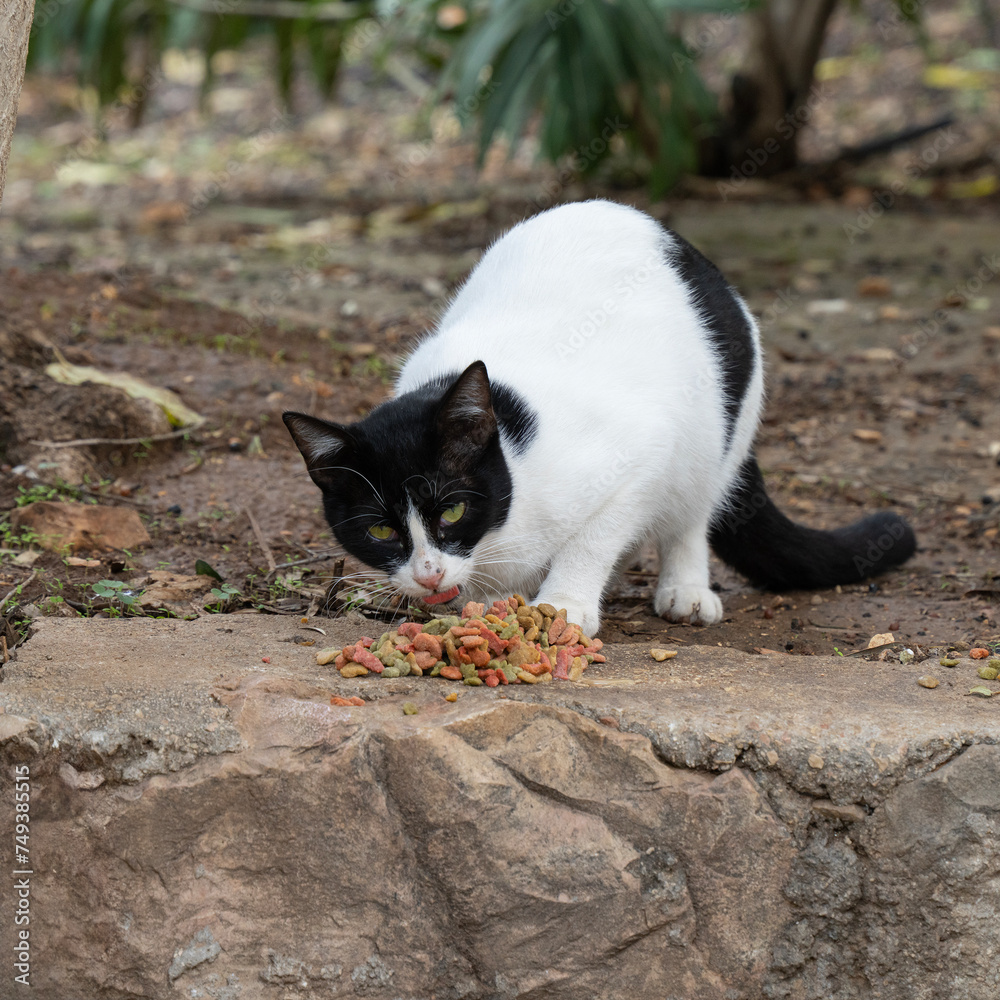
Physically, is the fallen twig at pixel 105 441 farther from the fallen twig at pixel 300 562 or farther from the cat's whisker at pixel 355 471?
the cat's whisker at pixel 355 471

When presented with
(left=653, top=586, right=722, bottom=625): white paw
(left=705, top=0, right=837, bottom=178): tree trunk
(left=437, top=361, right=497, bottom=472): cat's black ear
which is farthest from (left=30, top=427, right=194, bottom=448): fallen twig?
(left=705, top=0, right=837, bottom=178): tree trunk

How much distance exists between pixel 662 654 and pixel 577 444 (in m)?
0.64

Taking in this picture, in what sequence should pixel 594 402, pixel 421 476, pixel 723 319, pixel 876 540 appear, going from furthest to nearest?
pixel 876 540, pixel 723 319, pixel 594 402, pixel 421 476

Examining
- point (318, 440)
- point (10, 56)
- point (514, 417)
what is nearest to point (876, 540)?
point (514, 417)

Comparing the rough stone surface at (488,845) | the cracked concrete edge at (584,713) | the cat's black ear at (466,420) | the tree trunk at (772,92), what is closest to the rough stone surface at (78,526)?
the cracked concrete edge at (584,713)

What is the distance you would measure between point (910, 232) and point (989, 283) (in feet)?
4.16

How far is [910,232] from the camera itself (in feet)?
28.7

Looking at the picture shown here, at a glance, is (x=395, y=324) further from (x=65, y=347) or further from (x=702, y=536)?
(x=702, y=536)

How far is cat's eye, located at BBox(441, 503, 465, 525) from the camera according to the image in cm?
298

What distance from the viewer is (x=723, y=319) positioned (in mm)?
3732

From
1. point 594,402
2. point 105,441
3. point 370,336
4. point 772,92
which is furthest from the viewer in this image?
point 772,92

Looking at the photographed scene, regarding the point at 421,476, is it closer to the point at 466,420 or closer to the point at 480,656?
the point at 466,420

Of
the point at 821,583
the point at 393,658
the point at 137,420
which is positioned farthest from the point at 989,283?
the point at 393,658

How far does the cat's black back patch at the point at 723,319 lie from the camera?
3684mm
